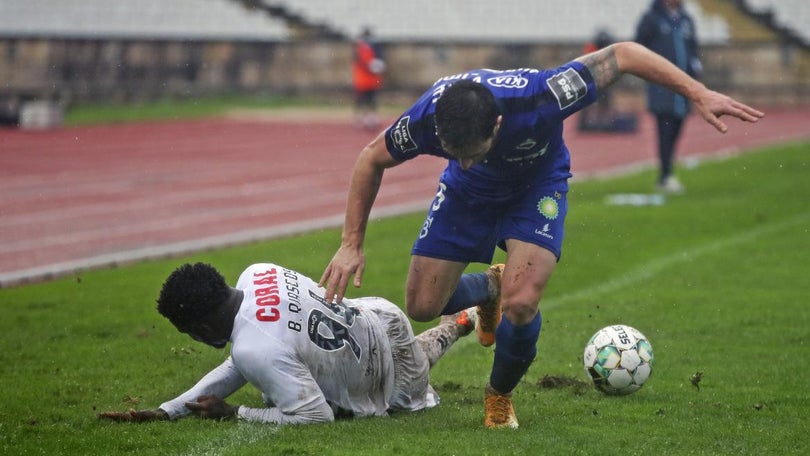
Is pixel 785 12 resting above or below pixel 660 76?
below

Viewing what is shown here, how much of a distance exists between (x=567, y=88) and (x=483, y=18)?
31270mm

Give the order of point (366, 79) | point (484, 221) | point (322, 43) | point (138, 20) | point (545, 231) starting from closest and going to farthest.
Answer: point (545, 231) < point (484, 221) < point (366, 79) < point (138, 20) < point (322, 43)

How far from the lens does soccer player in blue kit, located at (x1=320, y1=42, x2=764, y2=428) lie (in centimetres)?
553

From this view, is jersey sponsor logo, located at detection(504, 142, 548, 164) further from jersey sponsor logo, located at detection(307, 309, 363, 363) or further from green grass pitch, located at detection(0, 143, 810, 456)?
green grass pitch, located at detection(0, 143, 810, 456)

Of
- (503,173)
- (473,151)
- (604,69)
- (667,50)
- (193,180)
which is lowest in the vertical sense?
(193,180)

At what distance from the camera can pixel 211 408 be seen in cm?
599

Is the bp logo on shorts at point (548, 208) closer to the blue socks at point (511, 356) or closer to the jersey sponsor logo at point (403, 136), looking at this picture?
the blue socks at point (511, 356)

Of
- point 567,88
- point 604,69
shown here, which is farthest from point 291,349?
point 604,69

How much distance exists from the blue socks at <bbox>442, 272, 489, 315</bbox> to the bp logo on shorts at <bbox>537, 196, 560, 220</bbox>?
2.36 ft

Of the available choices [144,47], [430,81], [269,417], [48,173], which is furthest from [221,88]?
[269,417]

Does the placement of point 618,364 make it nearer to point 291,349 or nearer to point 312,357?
point 312,357

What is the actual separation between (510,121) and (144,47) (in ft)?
92.8

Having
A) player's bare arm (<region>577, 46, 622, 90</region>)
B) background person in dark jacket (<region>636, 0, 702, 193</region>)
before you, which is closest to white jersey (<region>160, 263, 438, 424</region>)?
player's bare arm (<region>577, 46, 622, 90</region>)

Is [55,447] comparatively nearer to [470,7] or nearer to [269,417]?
[269,417]
